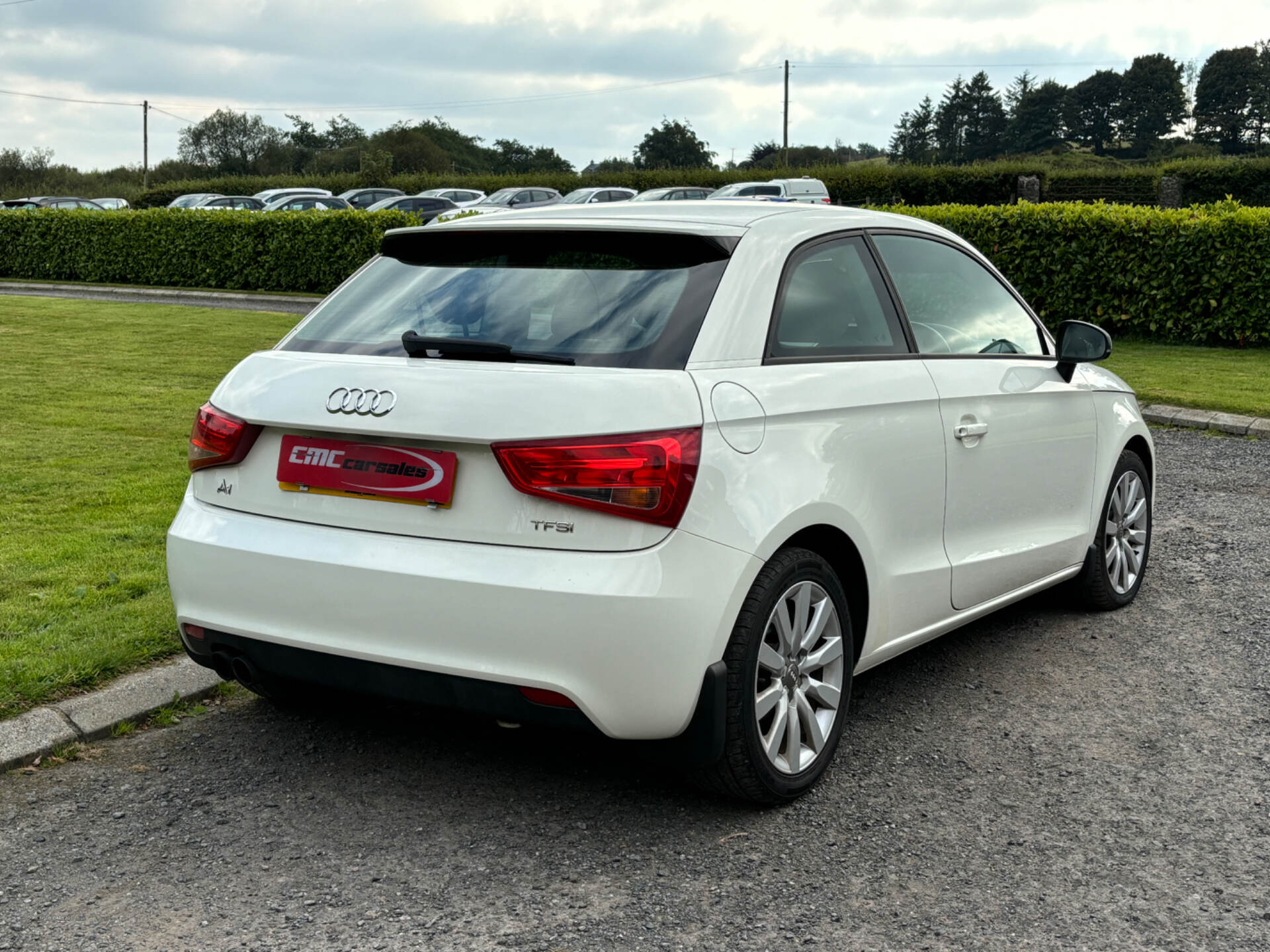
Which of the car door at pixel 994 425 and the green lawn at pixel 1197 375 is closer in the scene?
the car door at pixel 994 425

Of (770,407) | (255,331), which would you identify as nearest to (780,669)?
(770,407)

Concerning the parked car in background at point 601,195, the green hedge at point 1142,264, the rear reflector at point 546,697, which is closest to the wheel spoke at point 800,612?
the rear reflector at point 546,697

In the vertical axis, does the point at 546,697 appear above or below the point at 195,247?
below

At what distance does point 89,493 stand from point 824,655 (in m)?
5.00

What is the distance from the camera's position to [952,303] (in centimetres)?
478

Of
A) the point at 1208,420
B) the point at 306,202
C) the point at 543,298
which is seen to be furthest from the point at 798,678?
the point at 306,202

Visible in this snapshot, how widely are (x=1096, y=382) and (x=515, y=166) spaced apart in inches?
4183

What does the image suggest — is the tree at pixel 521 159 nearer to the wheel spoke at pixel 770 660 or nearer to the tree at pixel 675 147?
the tree at pixel 675 147

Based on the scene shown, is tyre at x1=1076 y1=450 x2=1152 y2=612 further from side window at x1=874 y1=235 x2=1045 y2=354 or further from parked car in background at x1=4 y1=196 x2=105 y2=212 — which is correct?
parked car in background at x1=4 y1=196 x2=105 y2=212

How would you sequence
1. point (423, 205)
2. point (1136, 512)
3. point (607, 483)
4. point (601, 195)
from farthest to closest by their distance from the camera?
point (601, 195)
point (423, 205)
point (1136, 512)
point (607, 483)

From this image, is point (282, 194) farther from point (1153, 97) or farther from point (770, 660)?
point (1153, 97)

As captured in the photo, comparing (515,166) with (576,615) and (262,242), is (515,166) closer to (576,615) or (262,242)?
(262,242)

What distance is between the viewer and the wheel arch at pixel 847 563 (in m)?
3.71

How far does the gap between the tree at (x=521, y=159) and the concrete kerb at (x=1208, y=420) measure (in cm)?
9719
